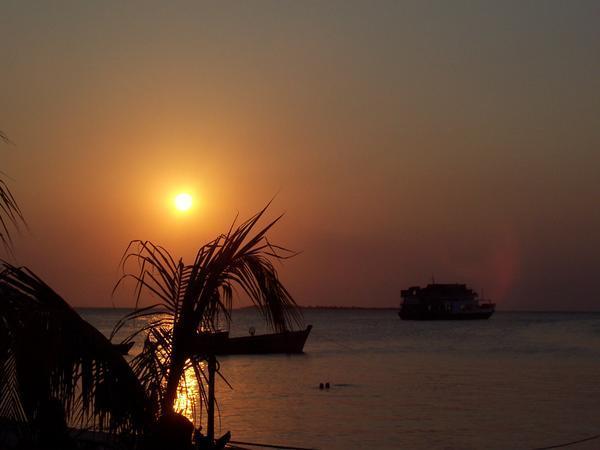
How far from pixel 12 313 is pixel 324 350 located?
2896 inches

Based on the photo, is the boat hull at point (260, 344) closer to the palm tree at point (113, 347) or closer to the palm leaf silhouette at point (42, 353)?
the palm tree at point (113, 347)

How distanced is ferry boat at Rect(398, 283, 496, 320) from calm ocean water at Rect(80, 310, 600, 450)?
7927cm

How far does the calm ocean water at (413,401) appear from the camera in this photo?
2636 centimetres

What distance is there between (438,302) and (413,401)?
369 feet

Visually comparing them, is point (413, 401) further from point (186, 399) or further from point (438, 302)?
point (438, 302)

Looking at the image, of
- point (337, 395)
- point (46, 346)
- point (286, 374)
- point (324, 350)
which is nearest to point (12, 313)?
point (46, 346)

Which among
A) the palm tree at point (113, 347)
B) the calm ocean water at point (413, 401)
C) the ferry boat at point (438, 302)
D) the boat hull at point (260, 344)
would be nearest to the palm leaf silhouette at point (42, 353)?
the palm tree at point (113, 347)

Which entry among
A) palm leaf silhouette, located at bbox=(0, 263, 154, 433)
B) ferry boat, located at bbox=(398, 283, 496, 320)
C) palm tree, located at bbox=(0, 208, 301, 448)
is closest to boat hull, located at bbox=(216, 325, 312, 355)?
palm tree, located at bbox=(0, 208, 301, 448)

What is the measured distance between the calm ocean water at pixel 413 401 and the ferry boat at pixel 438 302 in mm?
79273

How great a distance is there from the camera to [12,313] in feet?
14.9

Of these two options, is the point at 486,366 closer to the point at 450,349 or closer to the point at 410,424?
the point at 450,349

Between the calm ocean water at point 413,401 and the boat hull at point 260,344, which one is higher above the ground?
the boat hull at point 260,344

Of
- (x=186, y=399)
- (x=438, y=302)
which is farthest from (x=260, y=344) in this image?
(x=438, y=302)

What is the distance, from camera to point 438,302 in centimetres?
14712
